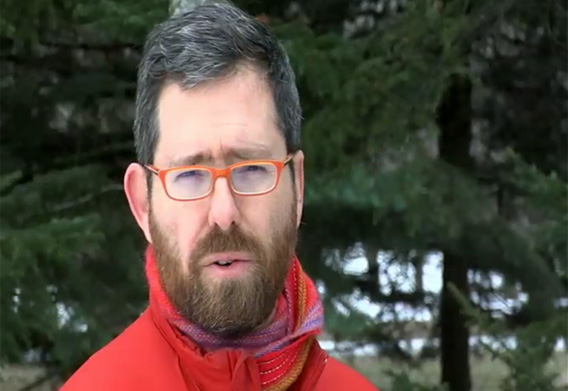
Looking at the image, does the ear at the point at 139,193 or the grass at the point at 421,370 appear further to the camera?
the grass at the point at 421,370

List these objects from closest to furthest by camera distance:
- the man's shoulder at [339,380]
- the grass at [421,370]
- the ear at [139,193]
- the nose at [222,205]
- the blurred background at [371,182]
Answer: the nose at [222,205], the ear at [139,193], the man's shoulder at [339,380], the blurred background at [371,182], the grass at [421,370]

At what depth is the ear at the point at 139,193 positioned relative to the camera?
152cm

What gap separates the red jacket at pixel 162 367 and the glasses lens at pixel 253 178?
0.26 m

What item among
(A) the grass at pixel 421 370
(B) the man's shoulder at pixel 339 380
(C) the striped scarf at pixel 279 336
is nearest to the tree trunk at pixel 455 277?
(A) the grass at pixel 421 370

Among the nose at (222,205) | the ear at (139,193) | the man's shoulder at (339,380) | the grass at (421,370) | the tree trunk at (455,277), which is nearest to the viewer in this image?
the nose at (222,205)

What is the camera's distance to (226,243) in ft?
4.54

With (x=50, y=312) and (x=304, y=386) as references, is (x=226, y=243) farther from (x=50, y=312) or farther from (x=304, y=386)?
(x=50, y=312)

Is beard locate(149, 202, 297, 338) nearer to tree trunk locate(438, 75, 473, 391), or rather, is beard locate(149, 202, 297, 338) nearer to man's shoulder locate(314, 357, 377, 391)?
man's shoulder locate(314, 357, 377, 391)

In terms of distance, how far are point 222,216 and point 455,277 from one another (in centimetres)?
424

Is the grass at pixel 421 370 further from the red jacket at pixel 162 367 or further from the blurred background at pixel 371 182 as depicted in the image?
the red jacket at pixel 162 367

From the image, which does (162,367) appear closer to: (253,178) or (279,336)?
(279,336)

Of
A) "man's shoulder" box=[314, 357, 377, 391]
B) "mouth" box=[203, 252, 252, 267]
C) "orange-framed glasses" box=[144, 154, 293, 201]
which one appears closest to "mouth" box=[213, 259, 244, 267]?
"mouth" box=[203, 252, 252, 267]

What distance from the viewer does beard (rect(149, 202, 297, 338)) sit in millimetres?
1398

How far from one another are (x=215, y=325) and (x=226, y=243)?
140 millimetres
